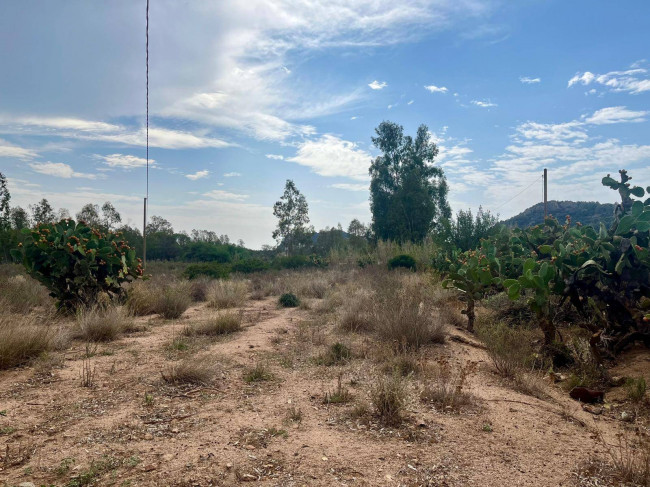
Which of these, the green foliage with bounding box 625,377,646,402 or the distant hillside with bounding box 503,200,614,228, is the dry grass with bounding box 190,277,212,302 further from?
the distant hillside with bounding box 503,200,614,228

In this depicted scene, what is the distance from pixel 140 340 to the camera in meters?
7.76

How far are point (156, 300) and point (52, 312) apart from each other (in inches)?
86.0

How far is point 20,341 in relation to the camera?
19.3 feet

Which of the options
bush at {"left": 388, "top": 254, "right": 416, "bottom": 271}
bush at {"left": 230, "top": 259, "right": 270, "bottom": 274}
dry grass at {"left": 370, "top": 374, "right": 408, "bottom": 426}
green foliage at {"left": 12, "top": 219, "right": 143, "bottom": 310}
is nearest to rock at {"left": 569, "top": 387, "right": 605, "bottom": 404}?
dry grass at {"left": 370, "top": 374, "right": 408, "bottom": 426}

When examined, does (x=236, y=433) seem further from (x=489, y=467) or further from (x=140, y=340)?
(x=140, y=340)

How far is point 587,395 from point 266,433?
3406 millimetres

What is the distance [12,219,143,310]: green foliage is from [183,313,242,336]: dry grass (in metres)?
2.38

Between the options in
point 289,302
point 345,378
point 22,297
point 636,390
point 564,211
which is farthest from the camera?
point 564,211

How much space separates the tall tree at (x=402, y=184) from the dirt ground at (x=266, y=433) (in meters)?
27.5

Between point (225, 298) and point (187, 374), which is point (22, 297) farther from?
point (187, 374)

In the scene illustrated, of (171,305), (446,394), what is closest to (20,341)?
(171,305)

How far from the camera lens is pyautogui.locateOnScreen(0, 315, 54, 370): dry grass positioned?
5.66 meters

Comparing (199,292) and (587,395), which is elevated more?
(199,292)

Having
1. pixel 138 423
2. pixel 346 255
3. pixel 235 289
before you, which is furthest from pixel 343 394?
pixel 346 255
